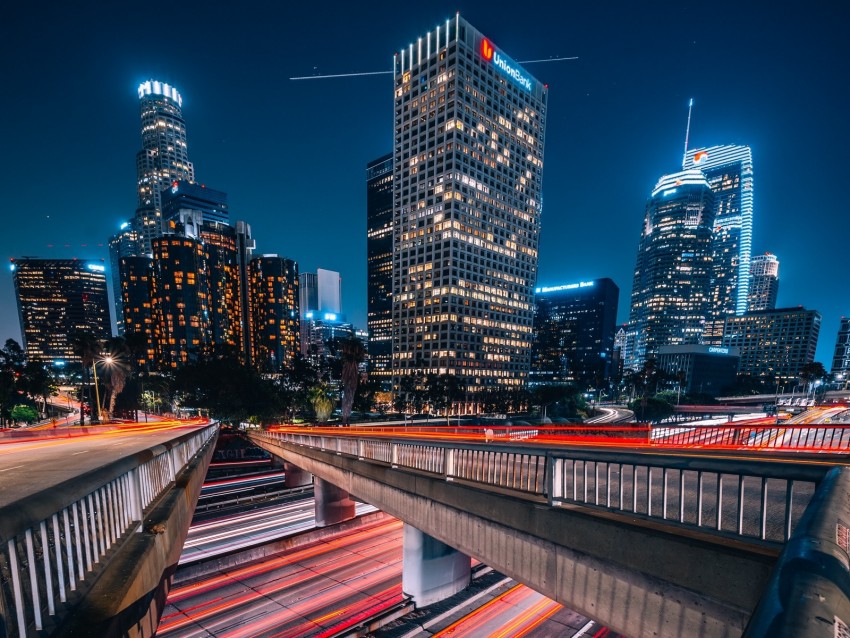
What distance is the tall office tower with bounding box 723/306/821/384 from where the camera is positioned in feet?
544

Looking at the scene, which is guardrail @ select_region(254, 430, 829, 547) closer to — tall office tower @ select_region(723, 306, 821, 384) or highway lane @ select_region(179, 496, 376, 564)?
highway lane @ select_region(179, 496, 376, 564)

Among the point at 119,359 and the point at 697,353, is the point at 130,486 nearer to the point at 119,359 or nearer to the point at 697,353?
the point at 119,359

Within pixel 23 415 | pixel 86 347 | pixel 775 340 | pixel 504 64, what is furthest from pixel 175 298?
pixel 775 340

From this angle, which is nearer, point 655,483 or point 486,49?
point 655,483

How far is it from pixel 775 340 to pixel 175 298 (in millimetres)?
281586

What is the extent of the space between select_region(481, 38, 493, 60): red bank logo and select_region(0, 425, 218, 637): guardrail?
14233 cm

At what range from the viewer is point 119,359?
61844mm

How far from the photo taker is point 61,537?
4.62m

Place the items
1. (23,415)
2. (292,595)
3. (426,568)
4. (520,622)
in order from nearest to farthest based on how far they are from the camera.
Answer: (520,622)
(426,568)
(292,595)
(23,415)

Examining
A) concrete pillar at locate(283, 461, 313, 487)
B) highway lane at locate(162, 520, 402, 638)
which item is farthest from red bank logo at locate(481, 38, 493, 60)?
highway lane at locate(162, 520, 402, 638)

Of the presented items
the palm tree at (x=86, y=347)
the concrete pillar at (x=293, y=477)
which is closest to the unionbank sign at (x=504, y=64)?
the palm tree at (x=86, y=347)

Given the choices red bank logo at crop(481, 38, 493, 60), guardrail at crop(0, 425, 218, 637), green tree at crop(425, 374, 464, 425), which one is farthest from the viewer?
red bank logo at crop(481, 38, 493, 60)

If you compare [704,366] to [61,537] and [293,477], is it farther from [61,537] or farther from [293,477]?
[61,537]

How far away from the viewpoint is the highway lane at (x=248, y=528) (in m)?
22.5
